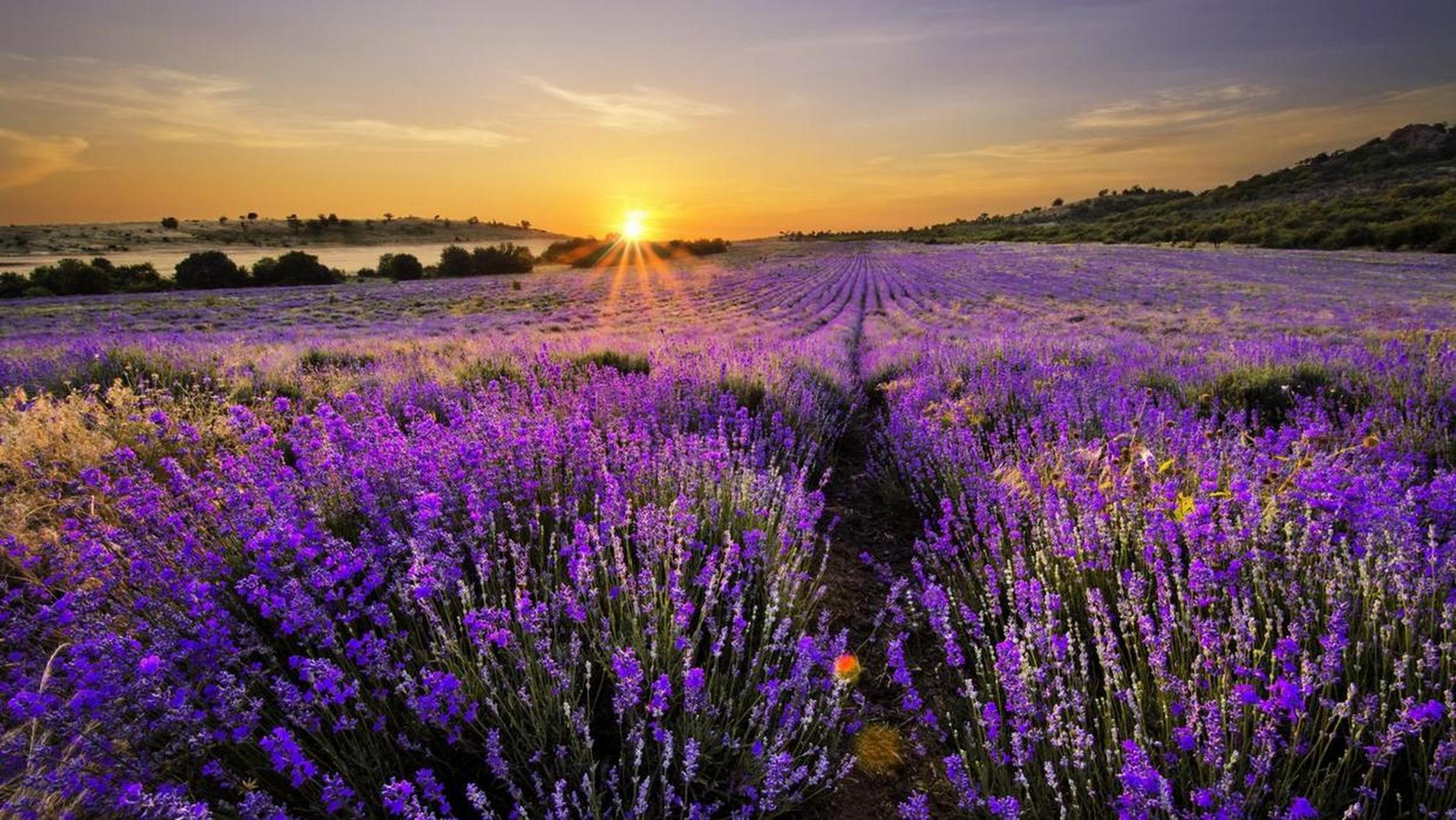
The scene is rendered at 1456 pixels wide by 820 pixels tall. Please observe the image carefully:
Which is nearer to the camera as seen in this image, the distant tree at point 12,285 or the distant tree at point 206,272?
the distant tree at point 12,285

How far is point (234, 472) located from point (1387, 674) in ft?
14.7

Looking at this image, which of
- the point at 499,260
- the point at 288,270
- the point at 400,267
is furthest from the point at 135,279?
the point at 499,260

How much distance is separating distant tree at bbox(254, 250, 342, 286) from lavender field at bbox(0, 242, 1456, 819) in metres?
38.7

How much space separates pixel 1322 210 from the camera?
44.5 meters

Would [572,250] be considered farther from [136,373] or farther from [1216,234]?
[136,373]

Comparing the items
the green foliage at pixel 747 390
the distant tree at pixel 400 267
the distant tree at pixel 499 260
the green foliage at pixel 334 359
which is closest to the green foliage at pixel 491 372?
the green foliage at pixel 334 359

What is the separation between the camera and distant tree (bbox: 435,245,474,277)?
4778cm

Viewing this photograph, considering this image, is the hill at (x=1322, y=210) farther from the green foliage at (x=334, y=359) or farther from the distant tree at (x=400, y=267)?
the distant tree at (x=400, y=267)

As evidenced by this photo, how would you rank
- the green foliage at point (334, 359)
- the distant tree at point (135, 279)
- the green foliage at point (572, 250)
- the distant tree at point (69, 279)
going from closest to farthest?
1. the green foliage at point (334, 359)
2. the distant tree at point (69, 279)
3. the distant tree at point (135, 279)
4. the green foliage at point (572, 250)

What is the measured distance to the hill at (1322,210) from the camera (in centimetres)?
3394

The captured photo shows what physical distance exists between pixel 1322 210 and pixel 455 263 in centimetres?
6298

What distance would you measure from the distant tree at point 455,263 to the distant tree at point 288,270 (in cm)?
984

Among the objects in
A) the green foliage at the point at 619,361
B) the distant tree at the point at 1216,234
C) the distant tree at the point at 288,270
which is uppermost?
the distant tree at the point at 1216,234

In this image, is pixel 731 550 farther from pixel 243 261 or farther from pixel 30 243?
pixel 30 243
